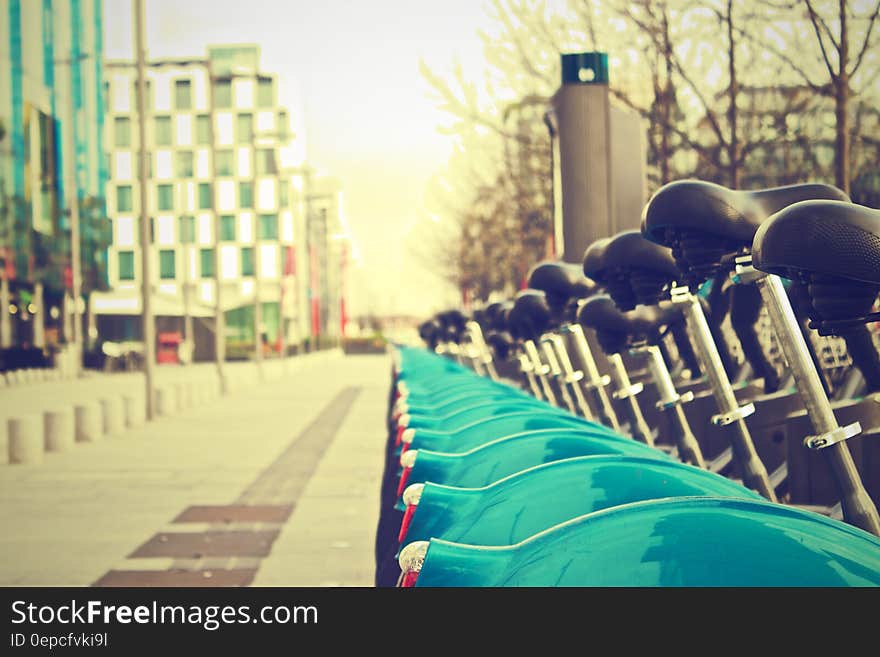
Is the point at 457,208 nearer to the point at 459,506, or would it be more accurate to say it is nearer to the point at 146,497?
the point at 146,497

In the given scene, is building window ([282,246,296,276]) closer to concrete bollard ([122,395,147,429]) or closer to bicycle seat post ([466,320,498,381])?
concrete bollard ([122,395,147,429])

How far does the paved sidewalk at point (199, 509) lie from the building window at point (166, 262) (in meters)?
63.4

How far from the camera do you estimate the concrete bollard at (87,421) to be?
485 inches

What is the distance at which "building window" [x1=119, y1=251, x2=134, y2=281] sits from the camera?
78062 mm

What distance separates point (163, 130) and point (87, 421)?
55440 mm

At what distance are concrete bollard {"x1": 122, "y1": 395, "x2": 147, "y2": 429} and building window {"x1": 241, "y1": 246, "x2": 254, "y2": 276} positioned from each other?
66122 millimetres

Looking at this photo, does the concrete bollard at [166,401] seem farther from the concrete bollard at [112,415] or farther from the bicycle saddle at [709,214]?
the bicycle saddle at [709,214]

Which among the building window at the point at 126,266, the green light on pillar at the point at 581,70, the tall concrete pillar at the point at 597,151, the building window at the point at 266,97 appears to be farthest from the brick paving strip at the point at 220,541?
the building window at the point at 126,266

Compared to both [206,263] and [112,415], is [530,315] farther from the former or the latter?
[206,263]

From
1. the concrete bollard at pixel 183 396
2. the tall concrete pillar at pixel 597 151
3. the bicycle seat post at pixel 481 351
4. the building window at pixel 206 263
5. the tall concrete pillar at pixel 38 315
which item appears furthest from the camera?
the building window at pixel 206 263

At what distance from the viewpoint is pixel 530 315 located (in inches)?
183


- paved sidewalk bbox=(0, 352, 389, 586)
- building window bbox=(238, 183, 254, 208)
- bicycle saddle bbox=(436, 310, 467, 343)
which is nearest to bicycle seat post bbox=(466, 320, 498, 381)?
paved sidewalk bbox=(0, 352, 389, 586)
